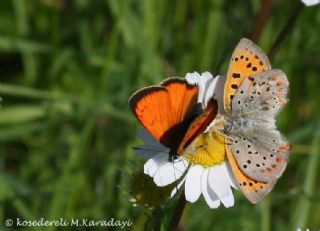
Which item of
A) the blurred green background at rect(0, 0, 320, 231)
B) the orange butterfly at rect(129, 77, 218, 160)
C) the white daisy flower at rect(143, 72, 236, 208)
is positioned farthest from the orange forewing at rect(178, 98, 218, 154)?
the blurred green background at rect(0, 0, 320, 231)

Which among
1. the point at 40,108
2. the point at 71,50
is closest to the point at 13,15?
the point at 71,50

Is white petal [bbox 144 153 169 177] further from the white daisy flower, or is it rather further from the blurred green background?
the blurred green background

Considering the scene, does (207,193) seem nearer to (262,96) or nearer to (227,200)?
(227,200)

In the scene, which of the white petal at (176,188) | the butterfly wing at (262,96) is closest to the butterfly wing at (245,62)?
the butterfly wing at (262,96)

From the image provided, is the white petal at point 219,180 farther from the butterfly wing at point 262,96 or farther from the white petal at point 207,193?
the butterfly wing at point 262,96

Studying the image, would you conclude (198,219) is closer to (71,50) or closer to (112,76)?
(112,76)

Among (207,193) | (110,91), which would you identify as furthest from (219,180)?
(110,91)
